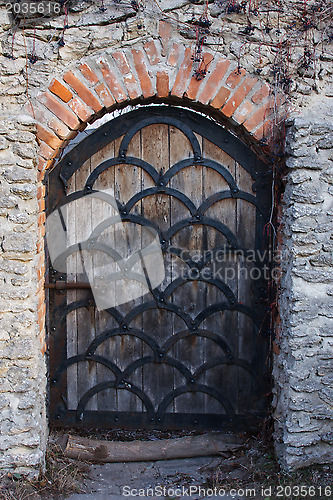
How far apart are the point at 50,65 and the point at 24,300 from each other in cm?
137

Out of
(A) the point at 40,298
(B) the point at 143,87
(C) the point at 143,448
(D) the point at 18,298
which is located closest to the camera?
(D) the point at 18,298

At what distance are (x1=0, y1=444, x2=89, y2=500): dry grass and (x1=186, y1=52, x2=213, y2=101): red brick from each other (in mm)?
2374

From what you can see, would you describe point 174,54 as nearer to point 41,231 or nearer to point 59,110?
point 59,110

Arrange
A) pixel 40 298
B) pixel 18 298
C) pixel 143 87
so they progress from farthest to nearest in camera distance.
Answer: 1. pixel 40 298
2. pixel 143 87
3. pixel 18 298

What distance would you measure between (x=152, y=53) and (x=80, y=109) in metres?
0.54

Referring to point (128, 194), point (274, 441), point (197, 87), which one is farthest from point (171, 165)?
point (274, 441)

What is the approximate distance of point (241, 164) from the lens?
286 cm

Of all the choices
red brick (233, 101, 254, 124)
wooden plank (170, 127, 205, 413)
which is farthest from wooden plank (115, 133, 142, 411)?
red brick (233, 101, 254, 124)

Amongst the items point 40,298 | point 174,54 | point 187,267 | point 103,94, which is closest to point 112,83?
point 103,94

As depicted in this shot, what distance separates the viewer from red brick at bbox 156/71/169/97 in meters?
2.51

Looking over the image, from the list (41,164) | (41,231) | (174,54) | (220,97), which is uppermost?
(174,54)

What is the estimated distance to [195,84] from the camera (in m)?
2.53

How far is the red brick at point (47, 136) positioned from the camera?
2.49 meters

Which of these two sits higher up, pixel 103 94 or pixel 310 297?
pixel 103 94
